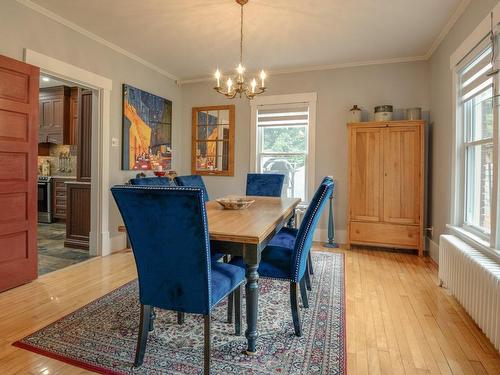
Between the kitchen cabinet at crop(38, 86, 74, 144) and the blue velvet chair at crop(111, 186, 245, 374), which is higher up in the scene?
the kitchen cabinet at crop(38, 86, 74, 144)

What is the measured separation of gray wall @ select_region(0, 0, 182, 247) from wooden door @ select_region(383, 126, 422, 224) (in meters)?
3.40

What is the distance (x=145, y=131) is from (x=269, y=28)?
87.4 inches

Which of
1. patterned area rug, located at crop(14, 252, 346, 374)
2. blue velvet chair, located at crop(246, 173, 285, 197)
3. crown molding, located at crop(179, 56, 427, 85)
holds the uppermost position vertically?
crown molding, located at crop(179, 56, 427, 85)

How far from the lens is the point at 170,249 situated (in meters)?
1.54

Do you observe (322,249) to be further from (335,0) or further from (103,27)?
(103,27)

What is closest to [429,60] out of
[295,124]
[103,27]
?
[295,124]

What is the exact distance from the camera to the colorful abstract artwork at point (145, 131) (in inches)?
163

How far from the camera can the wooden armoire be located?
3.93m

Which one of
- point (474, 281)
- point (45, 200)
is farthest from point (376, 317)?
point (45, 200)

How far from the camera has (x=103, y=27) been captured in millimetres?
3389

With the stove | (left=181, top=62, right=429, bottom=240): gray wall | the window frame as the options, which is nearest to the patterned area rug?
the window frame

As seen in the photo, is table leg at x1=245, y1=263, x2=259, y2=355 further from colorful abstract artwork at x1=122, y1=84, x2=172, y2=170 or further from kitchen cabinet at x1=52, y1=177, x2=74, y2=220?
kitchen cabinet at x1=52, y1=177, x2=74, y2=220

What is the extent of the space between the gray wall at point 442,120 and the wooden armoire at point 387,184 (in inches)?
6.7

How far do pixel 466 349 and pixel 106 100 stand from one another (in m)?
4.15
